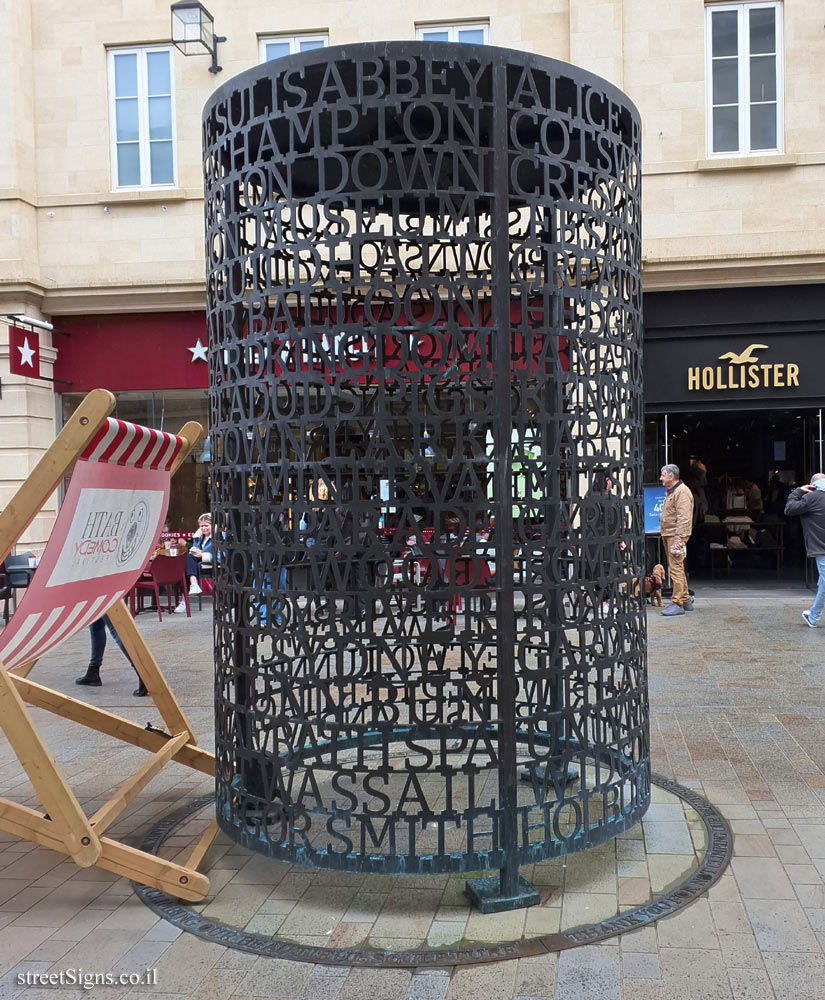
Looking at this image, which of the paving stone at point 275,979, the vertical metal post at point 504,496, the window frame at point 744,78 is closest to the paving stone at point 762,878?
the vertical metal post at point 504,496

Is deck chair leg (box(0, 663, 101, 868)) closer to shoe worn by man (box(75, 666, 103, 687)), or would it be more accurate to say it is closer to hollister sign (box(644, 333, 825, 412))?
→ shoe worn by man (box(75, 666, 103, 687))

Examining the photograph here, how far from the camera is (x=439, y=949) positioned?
348cm

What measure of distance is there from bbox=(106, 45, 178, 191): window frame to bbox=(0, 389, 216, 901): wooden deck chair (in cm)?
1132

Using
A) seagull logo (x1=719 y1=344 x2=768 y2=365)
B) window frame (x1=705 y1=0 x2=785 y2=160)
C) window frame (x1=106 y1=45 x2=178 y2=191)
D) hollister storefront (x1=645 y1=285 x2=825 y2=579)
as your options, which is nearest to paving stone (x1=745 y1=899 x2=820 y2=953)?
hollister storefront (x1=645 y1=285 x2=825 y2=579)

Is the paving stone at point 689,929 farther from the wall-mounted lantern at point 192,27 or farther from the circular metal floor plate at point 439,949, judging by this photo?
the wall-mounted lantern at point 192,27

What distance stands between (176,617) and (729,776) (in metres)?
8.94

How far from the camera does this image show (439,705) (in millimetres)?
4055

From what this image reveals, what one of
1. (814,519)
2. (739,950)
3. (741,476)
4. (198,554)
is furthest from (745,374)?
(739,950)

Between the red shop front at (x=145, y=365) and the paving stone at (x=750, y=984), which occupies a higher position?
the red shop front at (x=145, y=365)

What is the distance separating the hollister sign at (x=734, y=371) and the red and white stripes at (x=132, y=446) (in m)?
10.8

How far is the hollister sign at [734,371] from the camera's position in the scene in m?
13.8

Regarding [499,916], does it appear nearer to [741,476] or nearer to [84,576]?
[84,576]

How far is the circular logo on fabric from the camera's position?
4.31 metres

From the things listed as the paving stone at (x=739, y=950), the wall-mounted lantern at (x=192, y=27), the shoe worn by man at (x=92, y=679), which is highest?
the wall-mounted lantern at (x=192, y=27)
